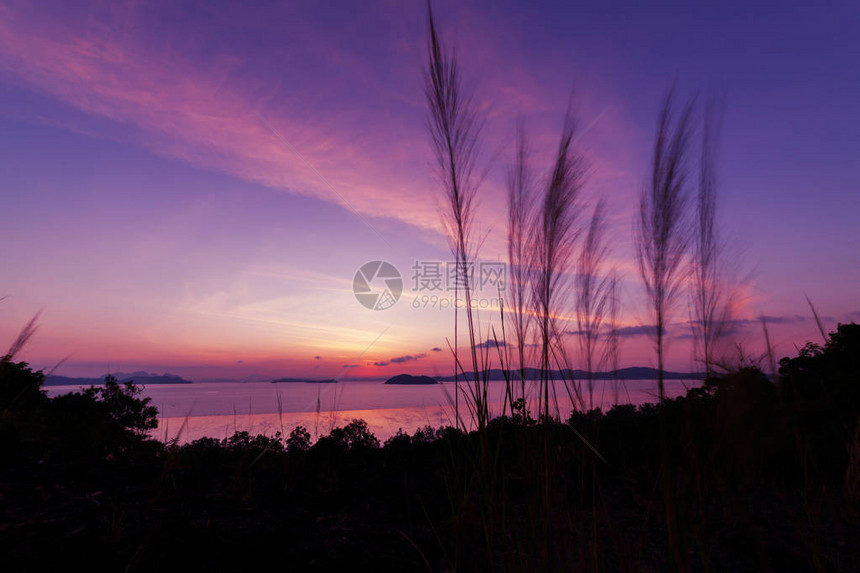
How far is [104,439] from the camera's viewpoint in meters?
3.90

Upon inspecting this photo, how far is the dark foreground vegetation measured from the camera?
1805 mm

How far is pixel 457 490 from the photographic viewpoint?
2254 millimetres

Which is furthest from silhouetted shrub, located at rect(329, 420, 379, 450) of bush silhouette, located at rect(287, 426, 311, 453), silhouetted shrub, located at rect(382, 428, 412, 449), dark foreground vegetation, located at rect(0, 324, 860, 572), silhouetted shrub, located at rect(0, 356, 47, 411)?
silhouetted shrub, located at rect(0, 356, 47, 411)

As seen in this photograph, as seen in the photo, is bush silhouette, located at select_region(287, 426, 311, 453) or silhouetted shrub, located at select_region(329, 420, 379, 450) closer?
bush silhouette, located at select_region(287, 426, 311, 453)

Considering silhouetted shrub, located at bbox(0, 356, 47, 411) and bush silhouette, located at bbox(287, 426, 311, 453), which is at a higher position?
silhouetted shrub, located at bbox(0, 356, 47, 411)

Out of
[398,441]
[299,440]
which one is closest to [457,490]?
[398,441]

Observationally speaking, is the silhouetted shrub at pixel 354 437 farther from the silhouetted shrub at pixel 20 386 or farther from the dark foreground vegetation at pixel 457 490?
the silhouetted shrub at pixel 20 386

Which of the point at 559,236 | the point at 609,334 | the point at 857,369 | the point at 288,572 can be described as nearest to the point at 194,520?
the point at 288,572

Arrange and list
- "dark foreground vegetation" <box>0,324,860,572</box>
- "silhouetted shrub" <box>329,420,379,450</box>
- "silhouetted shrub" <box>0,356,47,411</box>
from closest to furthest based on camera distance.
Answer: "dark foreground vegetation" <box>0,324,860,572</box>
"silhouetted shrub" <box>0,356,47,411</box>
"silhouetted shrub" <box>329,420,379,450</box>

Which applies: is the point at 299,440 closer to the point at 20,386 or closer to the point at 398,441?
the point at 398,441

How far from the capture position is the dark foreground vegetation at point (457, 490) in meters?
1.80

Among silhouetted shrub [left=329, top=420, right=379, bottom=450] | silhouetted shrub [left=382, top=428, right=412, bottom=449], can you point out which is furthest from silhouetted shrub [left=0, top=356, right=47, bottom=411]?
silhouetted shrub [left=382, top=428, right=412, bottom=449]

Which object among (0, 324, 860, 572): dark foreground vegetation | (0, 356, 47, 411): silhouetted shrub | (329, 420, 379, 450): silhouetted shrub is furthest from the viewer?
(329, 420, 379, 450): silhouetted shrub

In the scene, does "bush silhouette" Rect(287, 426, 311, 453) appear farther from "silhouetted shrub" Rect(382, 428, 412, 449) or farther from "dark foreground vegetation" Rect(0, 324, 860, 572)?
"silhouetted shrub" Rect(382, 428, 412, 449)
